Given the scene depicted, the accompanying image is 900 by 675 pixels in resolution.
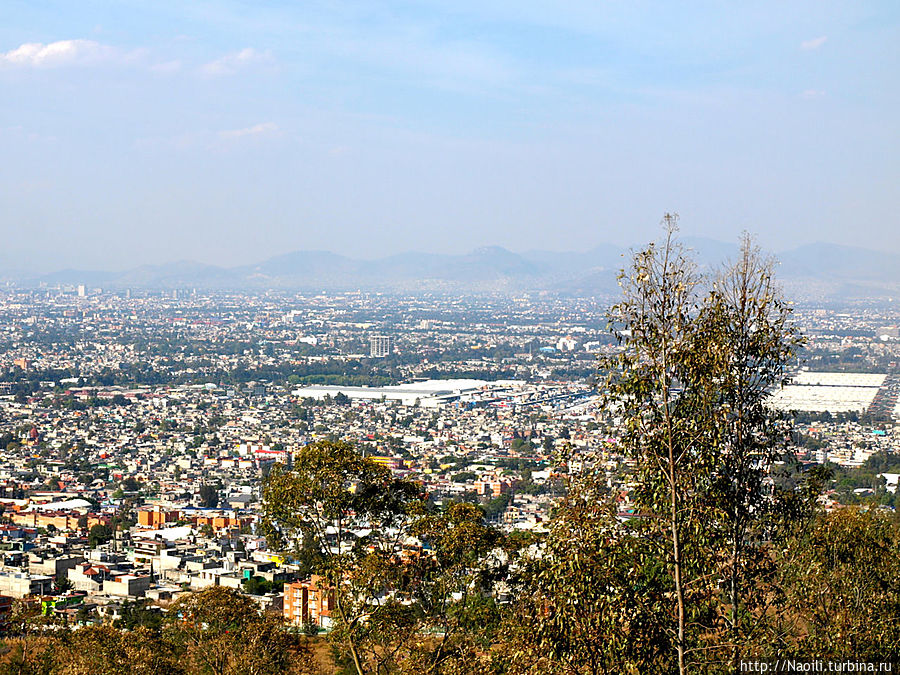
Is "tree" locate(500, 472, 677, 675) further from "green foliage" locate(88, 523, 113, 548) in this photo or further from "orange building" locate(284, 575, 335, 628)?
"green foliage" locate(88, 523, 113, 548)

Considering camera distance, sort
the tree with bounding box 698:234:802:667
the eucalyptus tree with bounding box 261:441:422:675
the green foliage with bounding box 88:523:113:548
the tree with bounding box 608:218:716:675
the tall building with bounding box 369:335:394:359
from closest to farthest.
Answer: the tree with bounding box 608:218:716:675 < the tree with bounding box 698:234:802:667 < the eucalyptus tree with bounding box 261:441:422:675 < the green foliage with bounding box 88:523:113:548 < the tall building with bounding box 369:335:394:359

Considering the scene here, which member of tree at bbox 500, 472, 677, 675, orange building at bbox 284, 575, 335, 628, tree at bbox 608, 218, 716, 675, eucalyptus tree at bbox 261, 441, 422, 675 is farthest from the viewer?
orange building at bbox 284, 575, 335, 628

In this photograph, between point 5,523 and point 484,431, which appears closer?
point 5,523

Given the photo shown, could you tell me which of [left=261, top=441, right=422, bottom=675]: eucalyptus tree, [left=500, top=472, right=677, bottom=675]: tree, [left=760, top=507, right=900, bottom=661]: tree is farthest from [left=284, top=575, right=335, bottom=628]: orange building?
[left=500, top=472, right=677, bottom=675]: tree

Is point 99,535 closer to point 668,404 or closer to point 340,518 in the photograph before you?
point 340,518

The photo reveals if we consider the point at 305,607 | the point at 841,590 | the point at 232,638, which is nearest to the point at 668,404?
the point at 841,590

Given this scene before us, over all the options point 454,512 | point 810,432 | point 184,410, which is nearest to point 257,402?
point 184,410

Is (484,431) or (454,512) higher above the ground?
(454,512)

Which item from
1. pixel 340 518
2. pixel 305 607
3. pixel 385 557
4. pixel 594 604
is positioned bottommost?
pixel 305 607

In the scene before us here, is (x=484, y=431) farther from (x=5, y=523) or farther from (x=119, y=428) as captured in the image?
(x=5, y=523)
